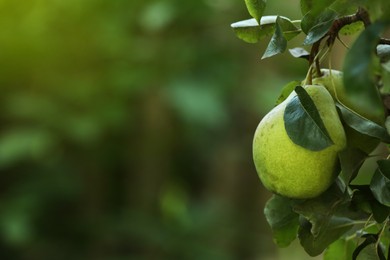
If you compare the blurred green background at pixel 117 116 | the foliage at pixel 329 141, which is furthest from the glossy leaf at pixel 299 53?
the blurred green background at pixel 117 116

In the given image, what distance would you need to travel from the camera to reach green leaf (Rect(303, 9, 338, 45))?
1.75 feet

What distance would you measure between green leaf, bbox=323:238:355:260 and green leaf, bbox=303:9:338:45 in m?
0.19

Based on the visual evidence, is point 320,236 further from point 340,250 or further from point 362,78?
point 362,78

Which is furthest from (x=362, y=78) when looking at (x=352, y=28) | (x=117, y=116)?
(x=117, y=116)

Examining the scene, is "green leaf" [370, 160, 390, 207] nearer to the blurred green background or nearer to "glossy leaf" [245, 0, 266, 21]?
"glossy leaf" [245, 0, 266, 21]

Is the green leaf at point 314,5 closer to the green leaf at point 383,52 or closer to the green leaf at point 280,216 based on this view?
the green leaf at point 383,52

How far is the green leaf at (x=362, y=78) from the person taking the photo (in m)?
0.40

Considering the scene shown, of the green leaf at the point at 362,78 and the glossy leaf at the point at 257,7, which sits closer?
the green leaf at the point at 362,78

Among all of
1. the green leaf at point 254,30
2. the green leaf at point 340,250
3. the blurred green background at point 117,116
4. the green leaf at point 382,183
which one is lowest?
the blurred green background at point 117,116

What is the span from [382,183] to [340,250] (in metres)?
0.13

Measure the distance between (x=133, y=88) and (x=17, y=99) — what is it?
0.98ft

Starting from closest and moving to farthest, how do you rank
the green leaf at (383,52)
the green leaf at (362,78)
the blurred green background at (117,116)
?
the green leaf at (362,78), the green leaf at (383,52), the blurred green background at (117,116)

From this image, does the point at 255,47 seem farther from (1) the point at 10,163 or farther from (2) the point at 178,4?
(1) the point at 10,163

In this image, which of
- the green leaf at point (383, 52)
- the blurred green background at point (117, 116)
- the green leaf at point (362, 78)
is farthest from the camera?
the blurred green background at point (117, 116)
